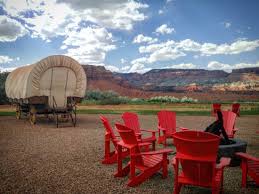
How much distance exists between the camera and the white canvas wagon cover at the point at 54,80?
14.4 metres

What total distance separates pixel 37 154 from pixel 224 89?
7042cm

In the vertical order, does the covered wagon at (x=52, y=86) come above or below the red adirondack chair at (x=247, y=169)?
above

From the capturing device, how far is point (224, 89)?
7462cm

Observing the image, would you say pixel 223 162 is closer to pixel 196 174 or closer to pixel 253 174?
pixel 196 174

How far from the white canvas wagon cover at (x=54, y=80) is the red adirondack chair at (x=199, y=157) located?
35.8ft

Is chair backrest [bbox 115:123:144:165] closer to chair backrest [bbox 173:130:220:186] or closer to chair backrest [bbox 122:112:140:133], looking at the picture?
chair backrest [bbox 173:130:220:186]

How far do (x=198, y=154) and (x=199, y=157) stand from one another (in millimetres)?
44

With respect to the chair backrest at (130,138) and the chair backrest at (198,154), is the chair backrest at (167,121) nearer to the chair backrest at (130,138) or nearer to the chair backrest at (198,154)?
the chair backrest at (130,138)

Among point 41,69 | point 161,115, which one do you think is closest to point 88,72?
point 41,69

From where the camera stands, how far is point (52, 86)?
1502 centimetres

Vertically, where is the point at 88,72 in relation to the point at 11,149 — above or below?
above

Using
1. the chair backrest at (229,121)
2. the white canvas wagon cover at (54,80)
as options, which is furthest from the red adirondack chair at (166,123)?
the white canvas wagon cover at (54,80)

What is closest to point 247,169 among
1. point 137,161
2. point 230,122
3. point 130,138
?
point 137,161

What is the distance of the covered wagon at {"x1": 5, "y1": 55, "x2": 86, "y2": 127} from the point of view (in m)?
14.5
